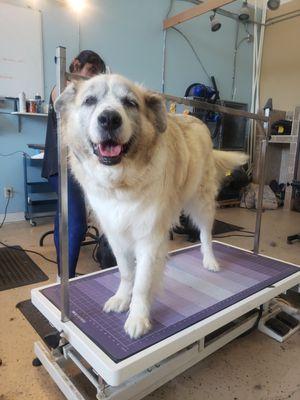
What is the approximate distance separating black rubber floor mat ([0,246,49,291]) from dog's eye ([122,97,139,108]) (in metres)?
1.63

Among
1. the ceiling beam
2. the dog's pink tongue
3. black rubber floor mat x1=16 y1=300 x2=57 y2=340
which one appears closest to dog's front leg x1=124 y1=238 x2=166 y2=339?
the dog's pink tongue

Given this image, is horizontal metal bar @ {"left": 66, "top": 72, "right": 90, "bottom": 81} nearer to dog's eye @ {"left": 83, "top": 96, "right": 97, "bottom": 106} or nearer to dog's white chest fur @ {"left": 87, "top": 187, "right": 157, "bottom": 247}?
dog's eye @ {"left": 83, "top": 96, "right": 97, "bottom": 106}

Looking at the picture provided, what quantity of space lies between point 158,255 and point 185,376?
0.60 meters

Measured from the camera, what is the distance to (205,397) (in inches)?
51.9

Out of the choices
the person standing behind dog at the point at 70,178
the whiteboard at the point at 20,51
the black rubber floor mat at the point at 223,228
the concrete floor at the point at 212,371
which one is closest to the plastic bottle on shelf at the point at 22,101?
the whiteboard at the point at 20,51

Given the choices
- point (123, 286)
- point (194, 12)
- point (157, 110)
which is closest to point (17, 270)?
point (123, 286)

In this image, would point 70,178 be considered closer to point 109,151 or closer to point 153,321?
point 109,151

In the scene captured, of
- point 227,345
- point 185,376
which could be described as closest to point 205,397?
point 185,376

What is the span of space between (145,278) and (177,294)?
0.38 meters

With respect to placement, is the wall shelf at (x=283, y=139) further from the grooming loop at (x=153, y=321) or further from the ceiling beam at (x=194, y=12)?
the grooming loop at (x=153, y=321)

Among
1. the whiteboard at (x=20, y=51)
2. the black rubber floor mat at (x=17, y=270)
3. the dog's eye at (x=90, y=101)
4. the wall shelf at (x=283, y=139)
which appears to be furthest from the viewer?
the wall shelf at (x=283, y=139)

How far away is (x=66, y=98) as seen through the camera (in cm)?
120

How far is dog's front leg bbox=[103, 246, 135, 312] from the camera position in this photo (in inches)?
55.6

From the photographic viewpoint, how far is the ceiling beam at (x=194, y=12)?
157 inches
